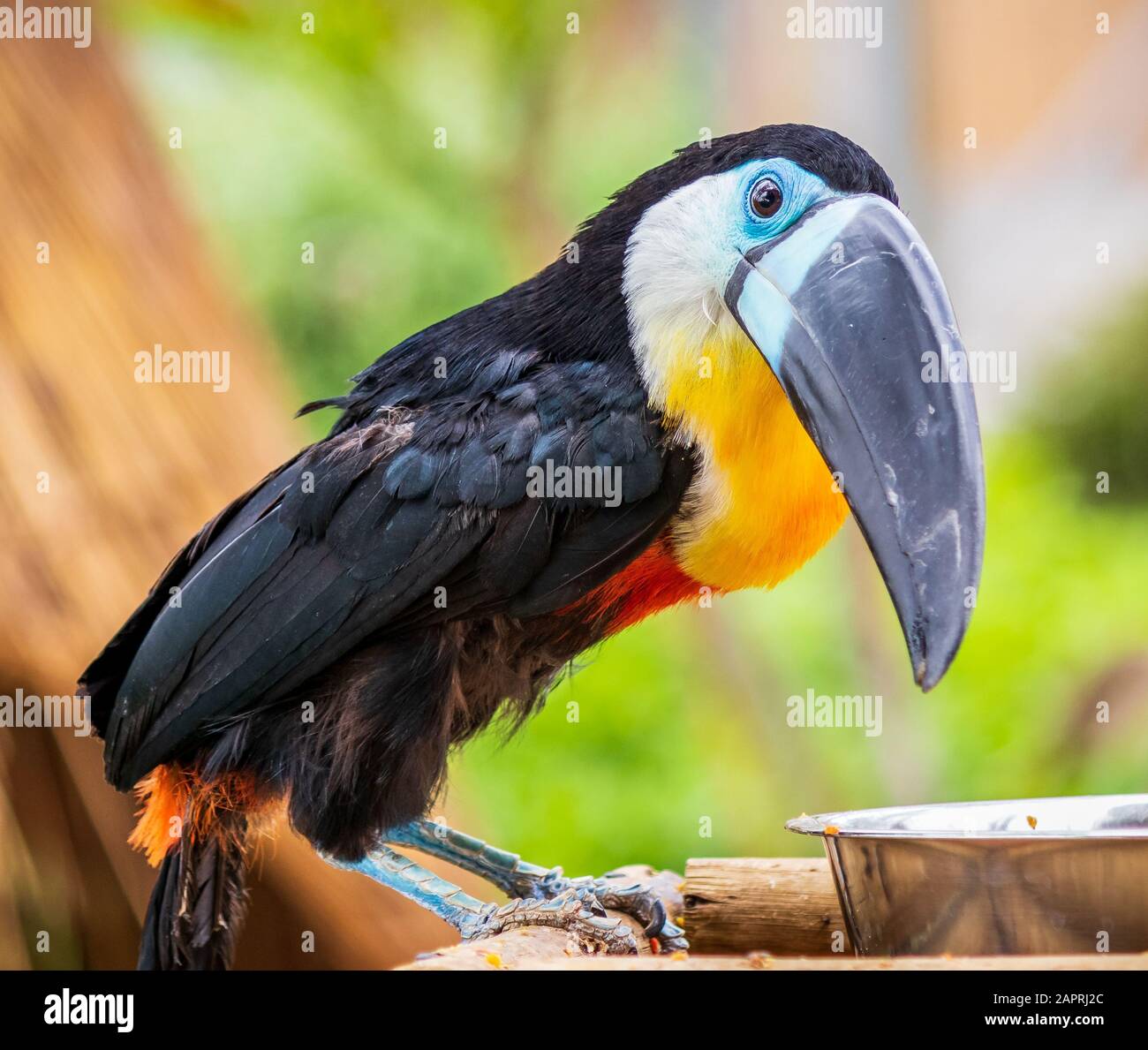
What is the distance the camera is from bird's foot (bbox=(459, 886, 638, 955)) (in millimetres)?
1800

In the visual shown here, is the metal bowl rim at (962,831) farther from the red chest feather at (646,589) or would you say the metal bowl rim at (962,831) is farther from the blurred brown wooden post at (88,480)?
the blurred brown wooden post at (88,480)

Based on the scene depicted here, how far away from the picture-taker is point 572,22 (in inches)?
158

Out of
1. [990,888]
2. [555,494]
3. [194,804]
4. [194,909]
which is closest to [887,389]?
[555,494]

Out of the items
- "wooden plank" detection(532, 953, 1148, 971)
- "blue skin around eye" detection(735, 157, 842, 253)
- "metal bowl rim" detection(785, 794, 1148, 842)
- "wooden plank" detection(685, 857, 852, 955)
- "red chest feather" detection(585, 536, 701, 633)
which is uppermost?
"blue skin around eye" detection(735, 157, 842, 253)

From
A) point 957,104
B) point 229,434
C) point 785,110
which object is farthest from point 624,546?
point 957,104

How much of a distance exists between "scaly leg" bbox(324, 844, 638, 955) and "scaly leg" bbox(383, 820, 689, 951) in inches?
2.3

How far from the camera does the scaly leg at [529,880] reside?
80.0 inches

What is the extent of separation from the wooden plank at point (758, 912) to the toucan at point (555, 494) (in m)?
0.12

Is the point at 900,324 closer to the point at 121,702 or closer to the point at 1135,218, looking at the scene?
the point at 121,702

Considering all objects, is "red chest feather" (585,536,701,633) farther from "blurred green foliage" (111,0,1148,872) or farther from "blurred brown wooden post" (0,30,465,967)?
"blurred green foliage" (111,0,1148,872)

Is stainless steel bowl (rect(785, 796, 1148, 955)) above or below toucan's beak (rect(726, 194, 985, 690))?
below

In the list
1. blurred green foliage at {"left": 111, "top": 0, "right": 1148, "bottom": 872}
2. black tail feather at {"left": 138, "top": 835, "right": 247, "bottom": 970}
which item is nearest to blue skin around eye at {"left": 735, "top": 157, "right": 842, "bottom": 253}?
black tail feather at {"left": 138, "top": 835, "right": 247, "bottom": 970}

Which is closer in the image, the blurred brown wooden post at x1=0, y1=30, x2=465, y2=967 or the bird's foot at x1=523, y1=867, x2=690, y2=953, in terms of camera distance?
the bird's foot at x1=523, y1=867, x2=690, y2=953

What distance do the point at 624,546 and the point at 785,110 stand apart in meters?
2.36
